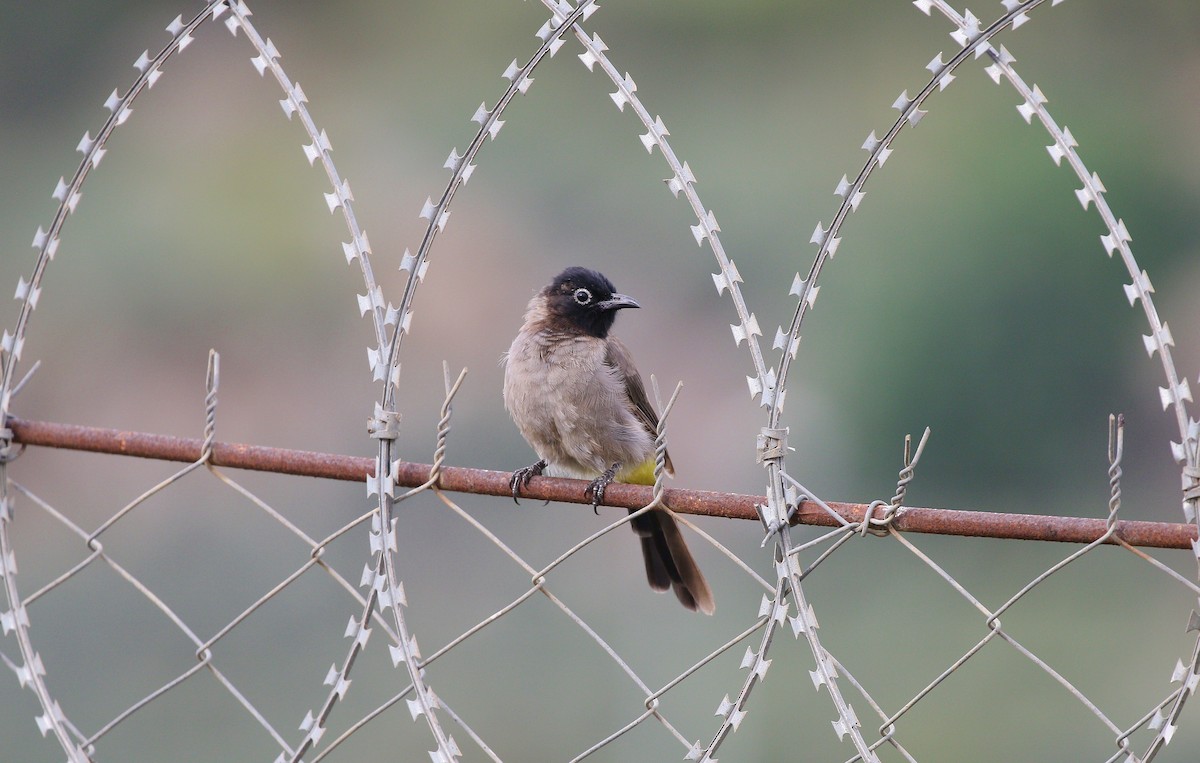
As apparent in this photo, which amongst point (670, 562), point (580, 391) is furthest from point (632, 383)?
point (670, 562)

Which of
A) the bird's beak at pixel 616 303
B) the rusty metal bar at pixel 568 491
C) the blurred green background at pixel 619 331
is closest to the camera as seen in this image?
the rusty metal bar at pixel 568 491

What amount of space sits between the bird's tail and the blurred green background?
18.1 ft

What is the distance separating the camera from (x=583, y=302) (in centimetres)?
429

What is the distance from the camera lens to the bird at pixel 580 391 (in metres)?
4.02

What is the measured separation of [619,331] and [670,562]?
311 inches

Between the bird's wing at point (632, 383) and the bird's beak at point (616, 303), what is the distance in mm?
134

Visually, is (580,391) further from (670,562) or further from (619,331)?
(619,331)

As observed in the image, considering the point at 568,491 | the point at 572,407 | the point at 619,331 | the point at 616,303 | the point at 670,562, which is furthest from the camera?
the point at 619,331

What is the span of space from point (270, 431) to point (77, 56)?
6.70m

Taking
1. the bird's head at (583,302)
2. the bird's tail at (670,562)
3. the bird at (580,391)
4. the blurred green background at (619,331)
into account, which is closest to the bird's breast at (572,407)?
the bird at (580,391)

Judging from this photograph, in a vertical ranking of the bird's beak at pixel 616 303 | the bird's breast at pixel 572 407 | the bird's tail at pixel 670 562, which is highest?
the bird's beak at pixel 616 303

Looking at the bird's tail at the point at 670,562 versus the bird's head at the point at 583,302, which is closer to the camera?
the bird's tail at the point at 670,562

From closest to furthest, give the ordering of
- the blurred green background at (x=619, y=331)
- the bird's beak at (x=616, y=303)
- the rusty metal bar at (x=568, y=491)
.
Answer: the rusty metal bar at (x=568, y=491), the bird's beak at (x=616, y=303), the blurred green background at (x=619, y=331)

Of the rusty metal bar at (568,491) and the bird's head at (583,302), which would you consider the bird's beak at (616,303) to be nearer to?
the bird's head at (583,302)
